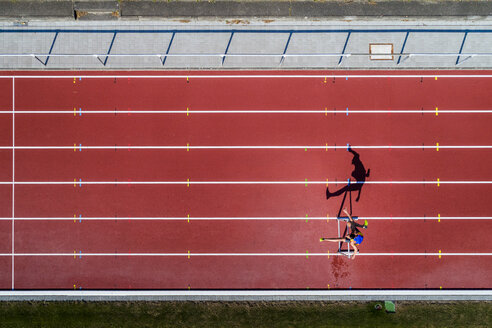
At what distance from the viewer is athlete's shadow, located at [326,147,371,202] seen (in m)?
7.36

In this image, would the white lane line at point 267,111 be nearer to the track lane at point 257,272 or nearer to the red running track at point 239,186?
the red running track at point 239,186

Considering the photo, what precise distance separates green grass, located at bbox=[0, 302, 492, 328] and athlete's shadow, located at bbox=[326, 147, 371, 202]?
2.88 meters

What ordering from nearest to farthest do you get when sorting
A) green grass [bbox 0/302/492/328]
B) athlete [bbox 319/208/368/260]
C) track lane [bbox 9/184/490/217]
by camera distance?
athlete [bbox 319/208/368/260]
green grass [bbox 0/302/492/328]
track lane [bbox 9/184/490/217]

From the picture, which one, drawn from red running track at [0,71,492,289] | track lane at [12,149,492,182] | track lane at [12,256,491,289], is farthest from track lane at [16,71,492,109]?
track lane at [12,256,491,289]

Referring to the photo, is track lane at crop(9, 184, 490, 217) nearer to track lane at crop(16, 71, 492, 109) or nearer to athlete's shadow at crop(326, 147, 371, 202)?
athlete's shadow at crop(326, 147, 371, 202)

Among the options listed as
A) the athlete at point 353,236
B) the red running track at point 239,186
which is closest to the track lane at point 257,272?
the red running track at point 239,186

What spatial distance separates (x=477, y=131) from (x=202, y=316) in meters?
8.67

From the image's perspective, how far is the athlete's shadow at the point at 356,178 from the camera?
7355 mm

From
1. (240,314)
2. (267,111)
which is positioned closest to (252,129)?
(267,111)

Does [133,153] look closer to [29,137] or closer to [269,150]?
[29,137]

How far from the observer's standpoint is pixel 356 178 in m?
7.36

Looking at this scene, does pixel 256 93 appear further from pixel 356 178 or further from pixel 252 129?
pixel 356 178

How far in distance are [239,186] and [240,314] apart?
3314mm

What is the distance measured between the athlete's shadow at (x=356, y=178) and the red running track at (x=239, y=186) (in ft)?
0.50
